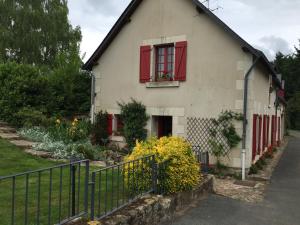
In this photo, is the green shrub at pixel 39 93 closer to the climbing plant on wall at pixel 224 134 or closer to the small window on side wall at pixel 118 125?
the small window on side wall at pixel 118 125

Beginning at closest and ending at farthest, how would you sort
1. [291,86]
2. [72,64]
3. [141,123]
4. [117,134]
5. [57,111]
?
[141,123], [117,134], [57,111], [72,64], [291,86]

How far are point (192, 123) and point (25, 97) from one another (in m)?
6.43

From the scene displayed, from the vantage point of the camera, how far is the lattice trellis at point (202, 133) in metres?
10.9

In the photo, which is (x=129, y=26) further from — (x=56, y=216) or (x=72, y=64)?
(x=56, y=216)

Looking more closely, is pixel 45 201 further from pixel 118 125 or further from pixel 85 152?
pixel 118 125

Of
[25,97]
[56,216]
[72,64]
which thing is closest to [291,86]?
[72,64]

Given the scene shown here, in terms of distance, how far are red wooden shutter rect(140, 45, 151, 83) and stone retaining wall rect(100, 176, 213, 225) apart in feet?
19.2

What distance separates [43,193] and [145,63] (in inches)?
283

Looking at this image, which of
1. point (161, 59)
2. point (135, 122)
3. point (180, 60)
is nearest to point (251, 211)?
point (180, 60)

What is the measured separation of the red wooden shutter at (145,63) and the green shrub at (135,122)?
2.97ft

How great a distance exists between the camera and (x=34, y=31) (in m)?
27.5

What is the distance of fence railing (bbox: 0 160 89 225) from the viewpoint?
14.0 ft

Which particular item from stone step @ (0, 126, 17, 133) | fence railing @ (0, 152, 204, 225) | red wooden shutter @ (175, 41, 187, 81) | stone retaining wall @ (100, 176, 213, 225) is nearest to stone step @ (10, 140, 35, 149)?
stone step @ (0, 126, 17, 133)

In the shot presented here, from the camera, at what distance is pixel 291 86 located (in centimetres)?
4356
